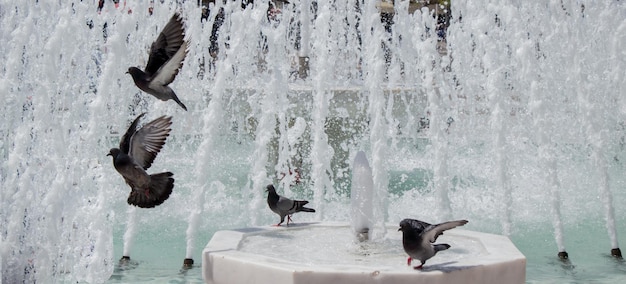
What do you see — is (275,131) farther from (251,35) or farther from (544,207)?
(544,207)

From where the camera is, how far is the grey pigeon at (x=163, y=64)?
14.0ft

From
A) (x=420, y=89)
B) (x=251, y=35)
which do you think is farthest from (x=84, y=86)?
(x=420, y=89)

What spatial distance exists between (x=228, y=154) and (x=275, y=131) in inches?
86.0

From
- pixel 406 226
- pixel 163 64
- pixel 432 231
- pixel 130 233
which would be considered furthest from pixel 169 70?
pixel 130 233

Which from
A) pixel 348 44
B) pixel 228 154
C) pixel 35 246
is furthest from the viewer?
pixel 348 44

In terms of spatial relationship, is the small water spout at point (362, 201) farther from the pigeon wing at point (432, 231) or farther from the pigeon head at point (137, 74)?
the pigeon head at point (137, 74)

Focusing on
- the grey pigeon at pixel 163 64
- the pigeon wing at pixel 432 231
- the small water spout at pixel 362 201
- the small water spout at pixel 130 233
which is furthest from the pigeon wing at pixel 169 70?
the small water spout at pixel 130 233

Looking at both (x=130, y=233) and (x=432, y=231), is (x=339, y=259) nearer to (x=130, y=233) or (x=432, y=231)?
(x=432, y=231)

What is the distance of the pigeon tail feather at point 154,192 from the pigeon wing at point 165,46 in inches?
20.1

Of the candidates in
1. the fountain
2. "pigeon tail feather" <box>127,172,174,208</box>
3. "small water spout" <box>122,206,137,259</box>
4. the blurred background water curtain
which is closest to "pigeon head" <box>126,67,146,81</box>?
"pigeon tail feather" <box>127,172,174,208</box>

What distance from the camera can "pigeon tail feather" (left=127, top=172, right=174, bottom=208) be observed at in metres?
4.29

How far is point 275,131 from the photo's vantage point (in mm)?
9250

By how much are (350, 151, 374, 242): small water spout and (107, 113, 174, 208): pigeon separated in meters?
0.99

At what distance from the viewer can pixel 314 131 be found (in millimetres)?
8773
